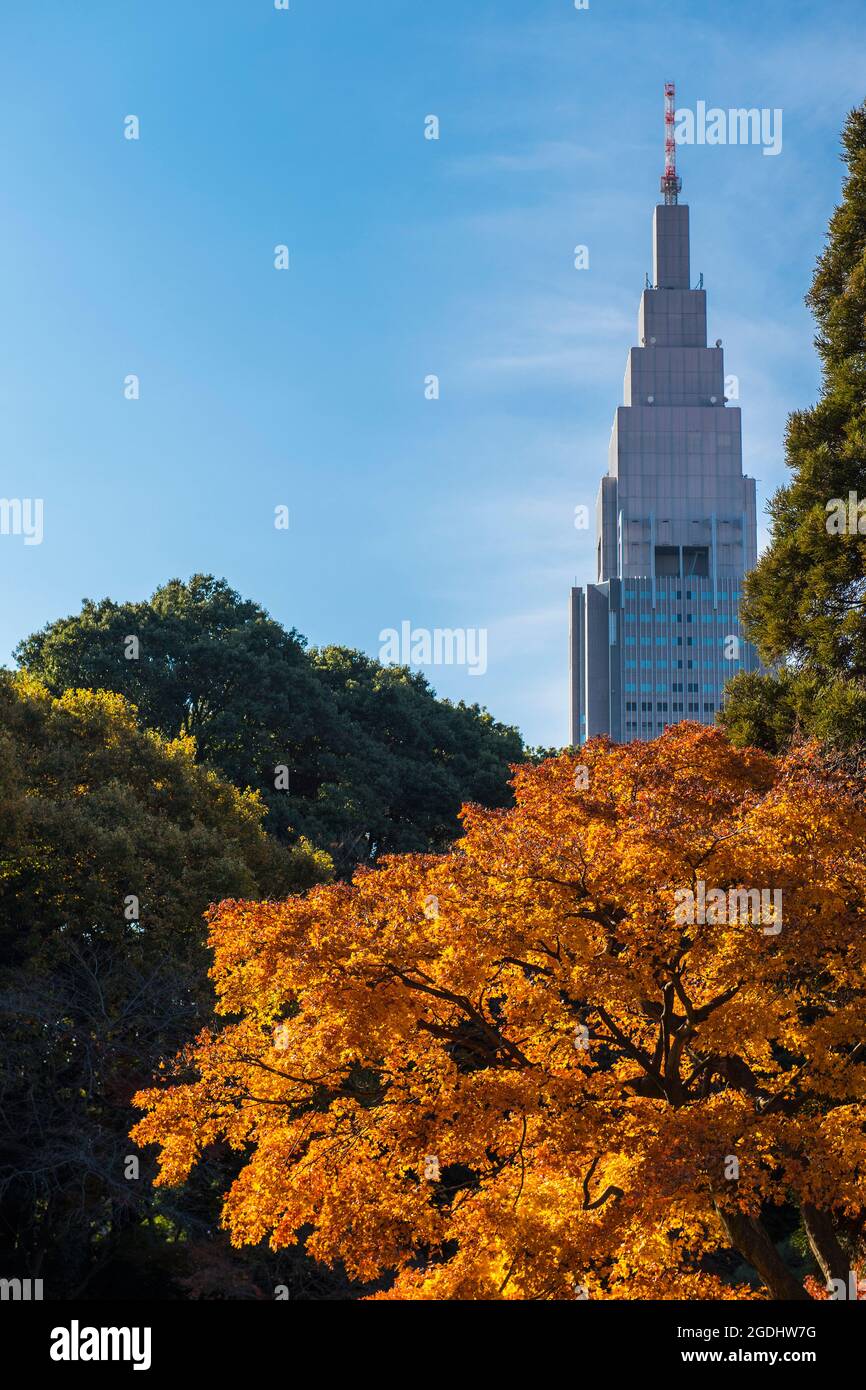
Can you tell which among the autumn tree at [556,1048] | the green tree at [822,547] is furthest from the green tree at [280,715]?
Result: the autumn tree at [556,1048]

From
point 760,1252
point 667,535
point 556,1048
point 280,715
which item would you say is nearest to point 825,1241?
point 760,1252

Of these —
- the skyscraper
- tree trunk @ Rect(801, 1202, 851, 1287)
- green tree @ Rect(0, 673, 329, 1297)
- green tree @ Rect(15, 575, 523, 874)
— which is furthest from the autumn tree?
the skyscraper

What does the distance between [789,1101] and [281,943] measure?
4.86 meters

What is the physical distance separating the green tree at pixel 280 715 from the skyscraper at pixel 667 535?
218ft

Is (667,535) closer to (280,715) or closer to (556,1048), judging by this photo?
(280,715)

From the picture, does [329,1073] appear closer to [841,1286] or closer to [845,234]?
[841,1286]

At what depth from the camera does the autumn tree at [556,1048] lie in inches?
416

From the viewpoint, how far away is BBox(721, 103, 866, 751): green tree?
18.3 m

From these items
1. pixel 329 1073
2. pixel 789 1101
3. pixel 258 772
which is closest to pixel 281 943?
pixel 329 1073

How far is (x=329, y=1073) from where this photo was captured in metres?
11.5

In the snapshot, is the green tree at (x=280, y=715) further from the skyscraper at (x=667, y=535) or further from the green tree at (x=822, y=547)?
the skyscraper at (x=667, y=535)

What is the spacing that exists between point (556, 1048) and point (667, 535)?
98.3 metres

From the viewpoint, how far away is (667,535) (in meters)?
107

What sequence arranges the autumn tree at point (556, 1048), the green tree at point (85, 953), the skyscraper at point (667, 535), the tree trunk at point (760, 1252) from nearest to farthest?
the autumn tree at point (556, 1048)
the tree trunk at point (760, 1252)
the green tree at point (85, 953)
the skyscraper at point (667, 535)
